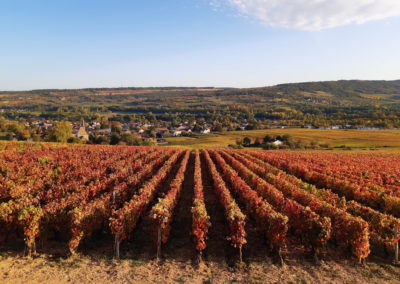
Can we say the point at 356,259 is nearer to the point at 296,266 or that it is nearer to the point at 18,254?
the point at 296,266

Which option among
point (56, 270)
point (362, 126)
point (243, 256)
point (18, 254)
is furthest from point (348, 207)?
point (362, 126)

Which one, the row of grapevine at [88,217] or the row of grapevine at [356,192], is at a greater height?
the row of grapevine at [88,217]

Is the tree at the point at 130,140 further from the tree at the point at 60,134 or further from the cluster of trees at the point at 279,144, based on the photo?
the cluster of trees at the point at 279,144

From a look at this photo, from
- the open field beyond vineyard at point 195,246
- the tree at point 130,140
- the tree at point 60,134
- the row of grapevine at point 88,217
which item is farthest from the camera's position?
the tree at point 130,140

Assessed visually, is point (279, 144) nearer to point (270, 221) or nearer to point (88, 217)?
point (270, 221)

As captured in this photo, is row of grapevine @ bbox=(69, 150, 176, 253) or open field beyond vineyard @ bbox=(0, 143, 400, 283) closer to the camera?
open field beyond vineyard @ bbox=(0, 143, 400, 283)

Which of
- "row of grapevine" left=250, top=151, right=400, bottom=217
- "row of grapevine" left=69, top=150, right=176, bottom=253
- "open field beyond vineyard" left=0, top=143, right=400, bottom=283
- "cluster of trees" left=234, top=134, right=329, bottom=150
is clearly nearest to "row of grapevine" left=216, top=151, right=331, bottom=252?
"open field beyond vineyard" left=0, top=143, right=400, bottom=283

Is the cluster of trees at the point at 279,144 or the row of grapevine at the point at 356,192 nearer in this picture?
the row of grapevine at the point at 356,192

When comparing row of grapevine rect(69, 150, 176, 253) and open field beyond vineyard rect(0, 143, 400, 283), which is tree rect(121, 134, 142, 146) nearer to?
row of grapevine rect(69, 150, 176, 253)

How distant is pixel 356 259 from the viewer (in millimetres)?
10891

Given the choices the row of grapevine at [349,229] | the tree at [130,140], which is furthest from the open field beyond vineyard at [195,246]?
the tree at [130,140]

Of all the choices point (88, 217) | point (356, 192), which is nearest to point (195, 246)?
point (88, 217)

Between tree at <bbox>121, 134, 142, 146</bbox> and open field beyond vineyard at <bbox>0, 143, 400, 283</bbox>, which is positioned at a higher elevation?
Answer: open field beyond vineyard at <bbox>0, 143, 400, 283</bbox>

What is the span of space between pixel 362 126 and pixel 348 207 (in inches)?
6160
